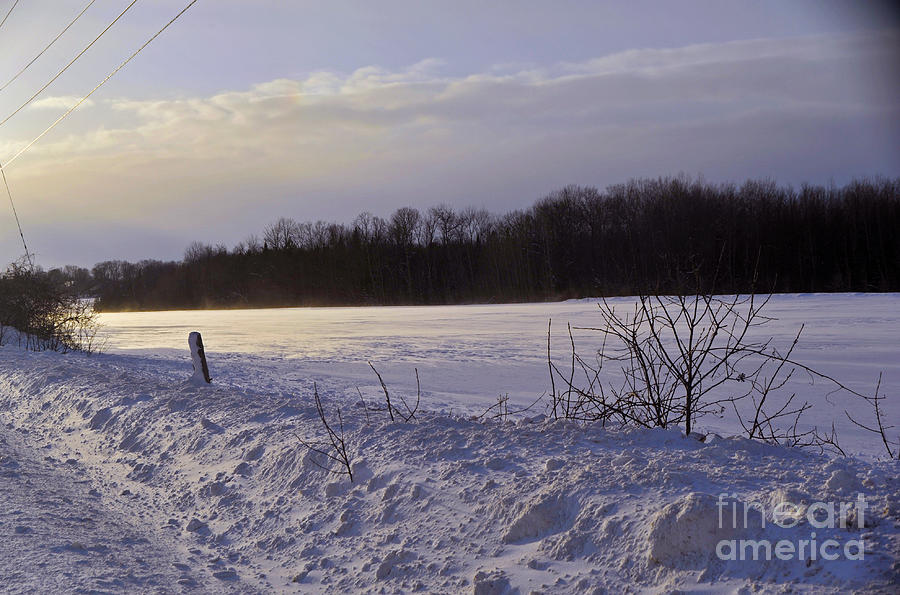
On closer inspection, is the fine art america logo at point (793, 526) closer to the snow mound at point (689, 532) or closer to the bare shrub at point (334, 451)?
the snow mound at point (689, 532)

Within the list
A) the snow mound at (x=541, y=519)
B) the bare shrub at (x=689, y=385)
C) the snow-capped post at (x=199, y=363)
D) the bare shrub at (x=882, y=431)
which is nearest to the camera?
the snow mound at (x=541, y=519)

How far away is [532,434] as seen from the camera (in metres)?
5.66

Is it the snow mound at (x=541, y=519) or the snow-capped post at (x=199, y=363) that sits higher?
the snow-capped post at (x=199, y=363)

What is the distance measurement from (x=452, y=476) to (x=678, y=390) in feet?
23.2

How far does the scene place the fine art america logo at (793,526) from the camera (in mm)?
3260

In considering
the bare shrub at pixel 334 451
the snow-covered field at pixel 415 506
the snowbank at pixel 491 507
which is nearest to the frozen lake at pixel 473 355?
the snow-covered field at pixel 415 506

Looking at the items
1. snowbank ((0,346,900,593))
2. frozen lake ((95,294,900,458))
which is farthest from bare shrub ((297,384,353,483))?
frozen lake ((95,294,900,458))

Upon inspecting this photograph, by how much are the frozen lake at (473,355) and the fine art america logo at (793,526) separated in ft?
15.6

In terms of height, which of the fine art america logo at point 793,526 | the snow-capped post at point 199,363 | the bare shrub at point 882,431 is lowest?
the bare shrub at point 882,431

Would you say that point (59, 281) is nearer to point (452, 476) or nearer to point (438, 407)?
point (438, 407)

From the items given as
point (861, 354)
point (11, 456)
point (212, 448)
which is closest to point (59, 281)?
point (11, 456)

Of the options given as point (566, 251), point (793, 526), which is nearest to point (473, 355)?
point (793, 526)

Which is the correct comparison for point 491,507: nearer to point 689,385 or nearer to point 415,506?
point 415,506

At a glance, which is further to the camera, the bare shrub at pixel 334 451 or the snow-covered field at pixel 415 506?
the bare shrub at pixel 334 451
